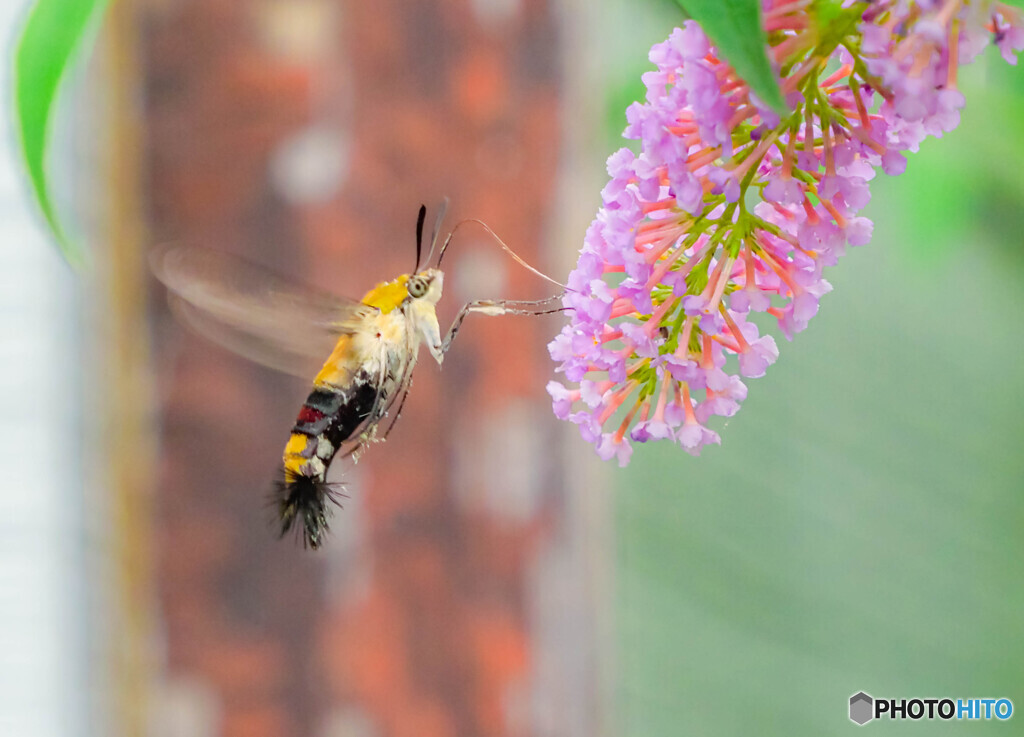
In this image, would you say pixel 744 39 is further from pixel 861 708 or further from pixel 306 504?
pixel 861 708

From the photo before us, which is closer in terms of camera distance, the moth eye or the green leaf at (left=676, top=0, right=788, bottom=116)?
the green leaf at (left=676, top=0, right=788, bottom=116)

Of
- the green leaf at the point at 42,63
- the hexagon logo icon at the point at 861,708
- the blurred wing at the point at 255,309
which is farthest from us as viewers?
the hexagon logo icon at the point at 861,708

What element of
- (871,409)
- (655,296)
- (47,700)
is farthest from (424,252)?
(655,296)

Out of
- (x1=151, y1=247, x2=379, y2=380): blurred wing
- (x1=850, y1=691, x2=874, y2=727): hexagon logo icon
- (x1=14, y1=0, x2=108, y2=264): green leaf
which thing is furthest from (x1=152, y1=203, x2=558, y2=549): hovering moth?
(x1=850, y1=691, x2=874, y2=727): hexagon logo icon

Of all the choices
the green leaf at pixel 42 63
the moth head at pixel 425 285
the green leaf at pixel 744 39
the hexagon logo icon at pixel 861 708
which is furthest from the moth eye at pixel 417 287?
the hexagon logo icon at pixel 861 708

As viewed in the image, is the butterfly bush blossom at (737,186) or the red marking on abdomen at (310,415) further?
the red marking on abdomen at (310,415)

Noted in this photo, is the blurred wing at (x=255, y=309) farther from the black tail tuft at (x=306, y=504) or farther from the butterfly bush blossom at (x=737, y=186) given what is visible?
the butterfly bush blossom at (x=737, y=186)

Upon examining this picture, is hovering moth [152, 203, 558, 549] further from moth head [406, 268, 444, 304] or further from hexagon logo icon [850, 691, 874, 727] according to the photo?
hexagon logo icon [850, 691, 874, 727]
